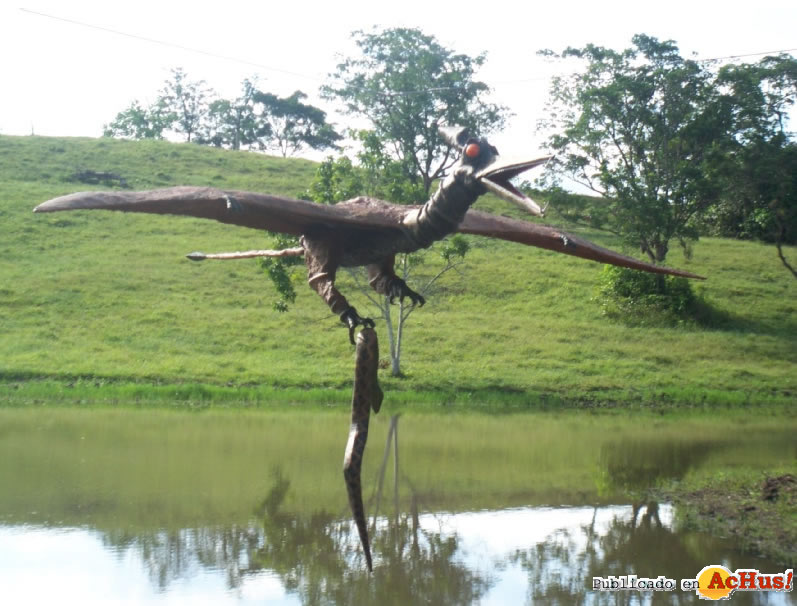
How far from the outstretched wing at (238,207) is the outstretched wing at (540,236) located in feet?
1.82

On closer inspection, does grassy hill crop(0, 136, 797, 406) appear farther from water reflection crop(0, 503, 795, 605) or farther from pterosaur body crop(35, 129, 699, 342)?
pterosaur body crop(35, 129, 699, 342)

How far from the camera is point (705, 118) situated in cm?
2103

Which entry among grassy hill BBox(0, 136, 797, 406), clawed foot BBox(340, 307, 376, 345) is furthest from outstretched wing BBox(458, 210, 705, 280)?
grassy hill BBox(0, 136, 797, 406)

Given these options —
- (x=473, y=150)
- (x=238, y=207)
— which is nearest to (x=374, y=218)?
(x=238, y=207)

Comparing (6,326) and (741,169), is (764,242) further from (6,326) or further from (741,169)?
(6,326)

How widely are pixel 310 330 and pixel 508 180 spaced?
1749 centimetres

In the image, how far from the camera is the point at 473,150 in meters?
4.68

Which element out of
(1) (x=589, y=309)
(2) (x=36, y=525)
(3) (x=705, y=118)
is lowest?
(2) (x=36, y=525)

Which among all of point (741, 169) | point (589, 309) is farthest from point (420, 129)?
point (741, 169)

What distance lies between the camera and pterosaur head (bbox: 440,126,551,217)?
4301 millimetres

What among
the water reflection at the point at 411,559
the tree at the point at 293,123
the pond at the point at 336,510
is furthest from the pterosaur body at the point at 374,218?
the tree at the point at 293,123

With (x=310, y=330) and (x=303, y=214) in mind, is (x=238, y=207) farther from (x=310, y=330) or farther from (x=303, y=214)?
(x=310, y=330)

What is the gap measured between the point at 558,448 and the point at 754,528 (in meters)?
4.80

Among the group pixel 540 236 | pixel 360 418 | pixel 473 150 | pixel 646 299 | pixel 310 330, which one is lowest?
pixel 310 330
